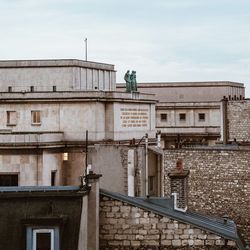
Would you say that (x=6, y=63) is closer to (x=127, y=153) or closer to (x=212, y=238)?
(x=127, y=153)

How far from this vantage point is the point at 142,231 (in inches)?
650

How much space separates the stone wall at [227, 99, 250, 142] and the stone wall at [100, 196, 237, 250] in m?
30.7

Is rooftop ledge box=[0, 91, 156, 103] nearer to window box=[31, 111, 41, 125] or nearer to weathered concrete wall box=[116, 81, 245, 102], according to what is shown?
window box=[31, 111, 41, 125]

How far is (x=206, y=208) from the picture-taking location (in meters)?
34.3

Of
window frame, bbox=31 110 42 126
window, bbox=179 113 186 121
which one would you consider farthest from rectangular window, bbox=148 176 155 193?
window, bbox=179 113 186 121

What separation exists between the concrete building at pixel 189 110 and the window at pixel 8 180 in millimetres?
30191

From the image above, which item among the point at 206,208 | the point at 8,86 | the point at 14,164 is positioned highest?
the point at 8,86

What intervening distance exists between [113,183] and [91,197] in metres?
14.1

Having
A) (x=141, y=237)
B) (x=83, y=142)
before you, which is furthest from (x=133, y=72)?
(x=141, y=237)

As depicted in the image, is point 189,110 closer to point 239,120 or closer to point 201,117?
point 201,117

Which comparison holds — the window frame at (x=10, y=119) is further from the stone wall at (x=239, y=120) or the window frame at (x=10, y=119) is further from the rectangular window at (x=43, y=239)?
the rectangular window at (x=43, y=239)

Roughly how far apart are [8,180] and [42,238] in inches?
766

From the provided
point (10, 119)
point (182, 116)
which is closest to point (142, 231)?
point (10, 119)

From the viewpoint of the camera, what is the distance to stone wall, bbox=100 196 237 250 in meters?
16.3
